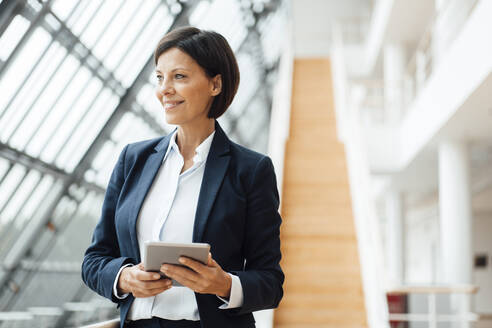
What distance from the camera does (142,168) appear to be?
2020 mm

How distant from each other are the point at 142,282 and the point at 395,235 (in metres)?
18.6

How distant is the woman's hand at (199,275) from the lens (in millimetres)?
1647

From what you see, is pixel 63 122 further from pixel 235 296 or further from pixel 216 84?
pixel 235 296

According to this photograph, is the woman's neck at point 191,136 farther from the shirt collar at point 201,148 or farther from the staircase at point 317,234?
the staircase at point 317,234

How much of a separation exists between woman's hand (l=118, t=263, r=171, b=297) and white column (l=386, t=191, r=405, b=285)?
57.6 feet

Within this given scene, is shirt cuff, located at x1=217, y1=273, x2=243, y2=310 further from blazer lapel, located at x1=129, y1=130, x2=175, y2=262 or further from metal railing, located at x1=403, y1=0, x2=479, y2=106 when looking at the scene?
metal railing, located at x1=403, y1=0, x2=479, y2=106

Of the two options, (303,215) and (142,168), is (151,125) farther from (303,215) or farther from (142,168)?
(142,168)

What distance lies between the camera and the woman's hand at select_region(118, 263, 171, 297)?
1.69 m

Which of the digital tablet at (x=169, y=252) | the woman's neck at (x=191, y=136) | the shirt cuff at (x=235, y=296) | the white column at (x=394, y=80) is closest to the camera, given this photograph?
the digital tablet at (x=169, y=252)

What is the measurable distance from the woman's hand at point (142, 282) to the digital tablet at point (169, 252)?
30mm

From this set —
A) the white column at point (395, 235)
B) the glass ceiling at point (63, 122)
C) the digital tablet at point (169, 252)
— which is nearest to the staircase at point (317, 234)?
the glass ceiling at point (63, 122)

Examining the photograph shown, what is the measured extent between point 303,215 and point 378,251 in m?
2.13

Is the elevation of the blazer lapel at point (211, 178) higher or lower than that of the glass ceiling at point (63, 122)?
lower

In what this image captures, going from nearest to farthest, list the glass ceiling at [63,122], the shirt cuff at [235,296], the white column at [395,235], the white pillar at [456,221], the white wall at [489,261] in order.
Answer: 1. the shirt cuff at [235,296]
2. the glass ceiling at [63,122]
3. the white pillar at [456,221]
4. the white column at [395,235]
5. the white wall at [489,261]
